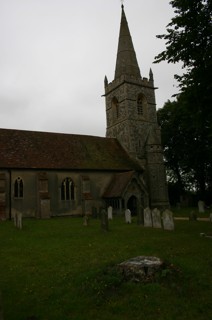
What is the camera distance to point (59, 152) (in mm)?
32062

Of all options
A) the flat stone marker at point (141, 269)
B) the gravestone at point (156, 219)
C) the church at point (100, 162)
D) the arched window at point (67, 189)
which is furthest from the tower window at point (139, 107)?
the flat stone marker at point (141, 269)

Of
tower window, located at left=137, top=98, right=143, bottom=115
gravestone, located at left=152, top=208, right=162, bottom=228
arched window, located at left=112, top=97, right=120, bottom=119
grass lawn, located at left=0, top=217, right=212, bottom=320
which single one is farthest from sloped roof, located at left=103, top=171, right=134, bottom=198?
grass lawn, located at left=0, top=217, right=212, bottom=320

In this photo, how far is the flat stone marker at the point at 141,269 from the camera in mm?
7258

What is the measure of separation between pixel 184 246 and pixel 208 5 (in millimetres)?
9767

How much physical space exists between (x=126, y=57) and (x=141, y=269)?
35.8 m

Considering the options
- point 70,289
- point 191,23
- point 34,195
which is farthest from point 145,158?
point 70,289

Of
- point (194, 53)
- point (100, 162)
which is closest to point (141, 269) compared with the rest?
point (194, 53)

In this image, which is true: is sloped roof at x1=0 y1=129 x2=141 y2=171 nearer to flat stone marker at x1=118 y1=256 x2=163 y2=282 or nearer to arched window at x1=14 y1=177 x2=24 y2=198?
arched window at x1=14 y1=177 x2=24 y2=198

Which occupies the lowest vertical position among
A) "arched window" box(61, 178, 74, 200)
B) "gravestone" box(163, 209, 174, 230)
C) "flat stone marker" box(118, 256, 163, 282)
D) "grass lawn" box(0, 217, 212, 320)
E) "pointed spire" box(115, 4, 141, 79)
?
"grass lawn" box(0, 217, 212, 320)

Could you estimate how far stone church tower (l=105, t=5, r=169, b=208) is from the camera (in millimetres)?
35469

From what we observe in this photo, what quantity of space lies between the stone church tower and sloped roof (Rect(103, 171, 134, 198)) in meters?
4.66

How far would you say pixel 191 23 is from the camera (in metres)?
13.1

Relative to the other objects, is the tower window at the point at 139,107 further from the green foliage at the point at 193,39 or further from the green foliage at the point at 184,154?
the green foliage at the point at 193,39

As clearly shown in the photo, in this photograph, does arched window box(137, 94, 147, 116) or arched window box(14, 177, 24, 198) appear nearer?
arched window box(14, 177, 24, 198)
